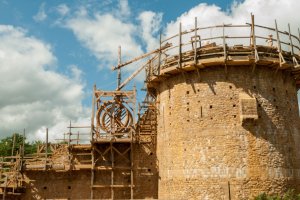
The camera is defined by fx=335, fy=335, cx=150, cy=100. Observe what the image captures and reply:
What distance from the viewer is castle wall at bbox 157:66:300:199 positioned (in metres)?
17.2

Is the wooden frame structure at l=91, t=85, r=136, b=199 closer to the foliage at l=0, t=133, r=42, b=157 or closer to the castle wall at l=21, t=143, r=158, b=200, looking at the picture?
the castle wall at l=21, t=143, r=158, b=200

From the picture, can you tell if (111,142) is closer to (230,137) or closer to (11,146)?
(230,137)

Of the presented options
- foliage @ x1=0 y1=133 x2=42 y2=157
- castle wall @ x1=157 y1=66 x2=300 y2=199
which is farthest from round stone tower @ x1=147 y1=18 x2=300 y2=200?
foliage @ x1=0 y1=133 x2=42 y2=157

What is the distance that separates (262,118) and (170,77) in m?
5.80

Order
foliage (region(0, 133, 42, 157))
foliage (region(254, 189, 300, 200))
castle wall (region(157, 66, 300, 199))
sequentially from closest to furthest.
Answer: foliage (region(254, 189, 300, 200)) < castle wall (region(157, 66, 300, 199)) < foliage (region(0, 133, 42, 157))

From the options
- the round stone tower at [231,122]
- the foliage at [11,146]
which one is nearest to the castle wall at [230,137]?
the round stone tower at [231,122]

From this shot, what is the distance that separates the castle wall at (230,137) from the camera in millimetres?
17172

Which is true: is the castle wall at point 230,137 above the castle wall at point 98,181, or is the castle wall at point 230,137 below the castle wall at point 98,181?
above

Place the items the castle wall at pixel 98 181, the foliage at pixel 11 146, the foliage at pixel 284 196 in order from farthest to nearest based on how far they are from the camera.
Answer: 1. the foliage at pixel 11 146
2. the castle wall at pixel 98 181
3. the foliage at pixel 284 196

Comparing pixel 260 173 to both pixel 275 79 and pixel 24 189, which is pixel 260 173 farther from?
pixel 24 189

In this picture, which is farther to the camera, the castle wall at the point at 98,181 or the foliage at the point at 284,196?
the castle wall at the point at 98,181

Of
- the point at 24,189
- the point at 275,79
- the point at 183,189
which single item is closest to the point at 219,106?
the point at 275,79

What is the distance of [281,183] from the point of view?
17.5 metres

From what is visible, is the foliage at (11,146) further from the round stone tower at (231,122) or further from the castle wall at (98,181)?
the round stone tower at (231,122)
